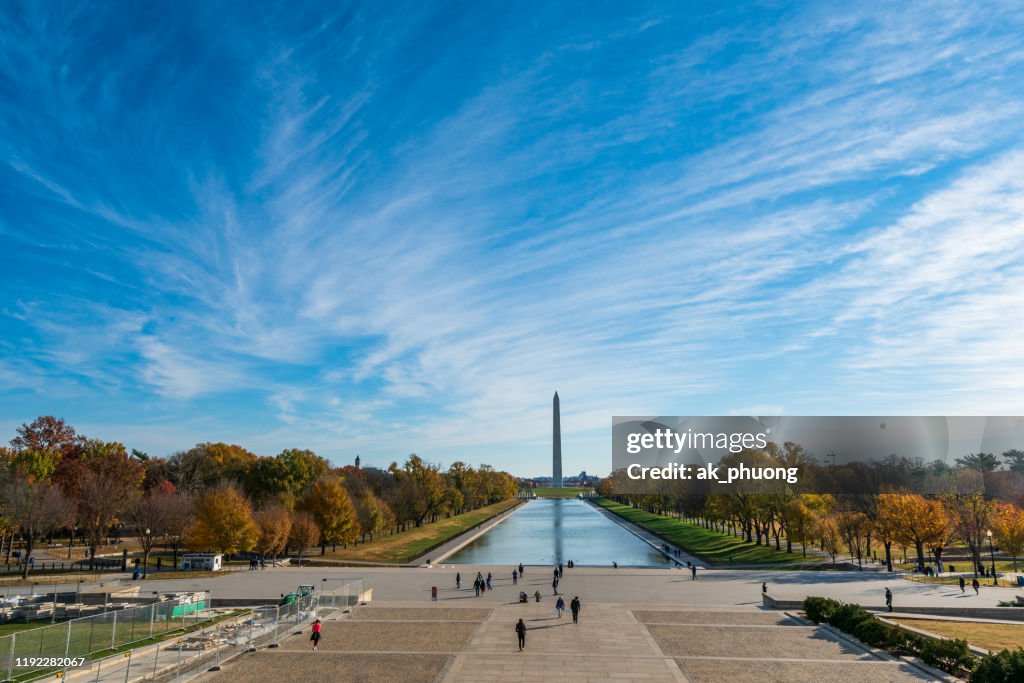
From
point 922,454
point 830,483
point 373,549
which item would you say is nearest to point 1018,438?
point 922,454

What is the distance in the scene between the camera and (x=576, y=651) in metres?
24.2

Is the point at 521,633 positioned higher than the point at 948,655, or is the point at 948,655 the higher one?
the point at 521,633

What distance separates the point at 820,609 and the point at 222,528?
41563mm

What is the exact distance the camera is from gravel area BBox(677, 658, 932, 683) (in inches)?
816

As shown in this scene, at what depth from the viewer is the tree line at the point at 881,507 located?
48312 millimetres

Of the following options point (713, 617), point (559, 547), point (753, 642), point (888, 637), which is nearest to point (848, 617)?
point (888, 637)

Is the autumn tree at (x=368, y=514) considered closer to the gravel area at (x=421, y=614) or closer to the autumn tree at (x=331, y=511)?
the autumn tree at (x=331, y=511)

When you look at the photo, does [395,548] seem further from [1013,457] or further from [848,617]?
[1013,457]

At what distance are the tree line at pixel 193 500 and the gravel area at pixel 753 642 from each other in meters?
35.9

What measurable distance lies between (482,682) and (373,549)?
148 feet

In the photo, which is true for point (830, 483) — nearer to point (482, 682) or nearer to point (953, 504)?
point (953, 504)

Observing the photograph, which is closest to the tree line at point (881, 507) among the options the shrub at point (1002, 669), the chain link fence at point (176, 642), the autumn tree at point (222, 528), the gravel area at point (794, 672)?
the gravel area at point (794, 672)

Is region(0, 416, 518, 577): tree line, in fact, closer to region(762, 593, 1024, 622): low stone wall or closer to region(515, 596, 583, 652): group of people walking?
region(515, 596, 583, 652): group of people walking

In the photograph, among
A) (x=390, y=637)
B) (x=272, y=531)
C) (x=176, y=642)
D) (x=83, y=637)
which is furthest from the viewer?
(x=272, y=531)
